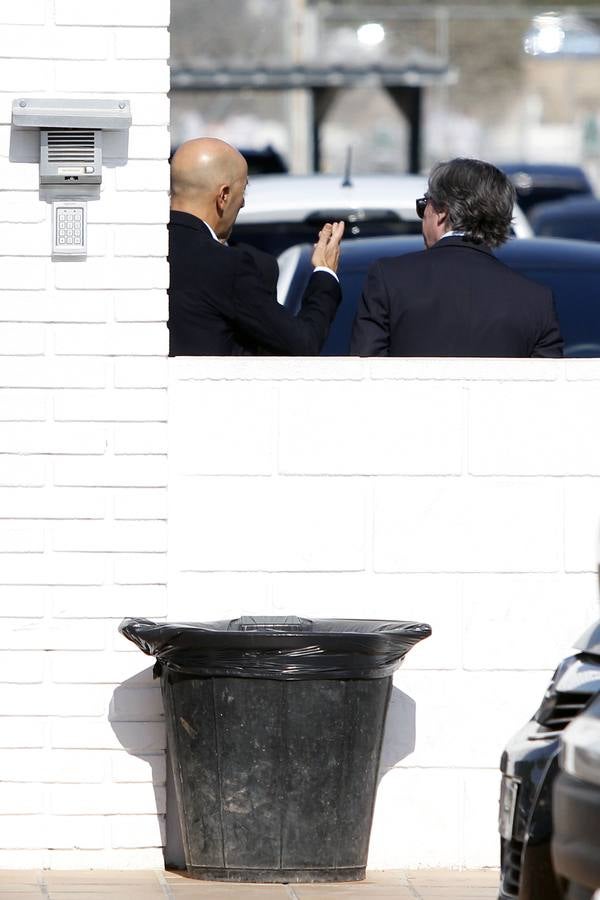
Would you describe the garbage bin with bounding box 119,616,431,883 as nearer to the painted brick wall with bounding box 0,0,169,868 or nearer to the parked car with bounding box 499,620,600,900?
the painted brick wall with bounding box 0,0,169,868

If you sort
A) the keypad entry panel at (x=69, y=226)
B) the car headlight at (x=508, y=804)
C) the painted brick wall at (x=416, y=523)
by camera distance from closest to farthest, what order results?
the car headlight at (x=508, y=804) → the keypad entry panel at (x=69, y=226) → the painted brick wall at (x=416, y=523)

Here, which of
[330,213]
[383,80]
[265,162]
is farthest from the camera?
[383,80]

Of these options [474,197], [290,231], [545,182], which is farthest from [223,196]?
[545,182]

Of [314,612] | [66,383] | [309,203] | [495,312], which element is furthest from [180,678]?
[309,203]

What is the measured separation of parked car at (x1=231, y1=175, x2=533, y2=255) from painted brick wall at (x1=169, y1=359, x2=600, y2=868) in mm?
3446

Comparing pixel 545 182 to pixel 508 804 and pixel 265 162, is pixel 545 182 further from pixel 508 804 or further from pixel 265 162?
pixel 508 804

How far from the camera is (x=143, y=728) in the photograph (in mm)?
5234

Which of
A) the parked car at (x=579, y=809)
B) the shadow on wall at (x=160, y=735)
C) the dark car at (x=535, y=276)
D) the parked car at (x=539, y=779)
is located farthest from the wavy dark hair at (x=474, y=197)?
the parked car at (x=579, y=809)

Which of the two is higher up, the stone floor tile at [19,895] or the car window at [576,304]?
the car window at [576,304]

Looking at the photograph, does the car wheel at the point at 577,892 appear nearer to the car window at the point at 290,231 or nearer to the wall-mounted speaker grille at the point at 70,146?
the wall-mounted speaker grille at the point at 70,146

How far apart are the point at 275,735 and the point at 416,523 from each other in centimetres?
77

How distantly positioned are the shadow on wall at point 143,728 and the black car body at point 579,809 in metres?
2.22

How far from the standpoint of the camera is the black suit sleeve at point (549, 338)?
5.50 meters

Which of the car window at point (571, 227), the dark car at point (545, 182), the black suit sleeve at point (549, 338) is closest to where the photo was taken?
the black suit sleeve at point (549, 338)
